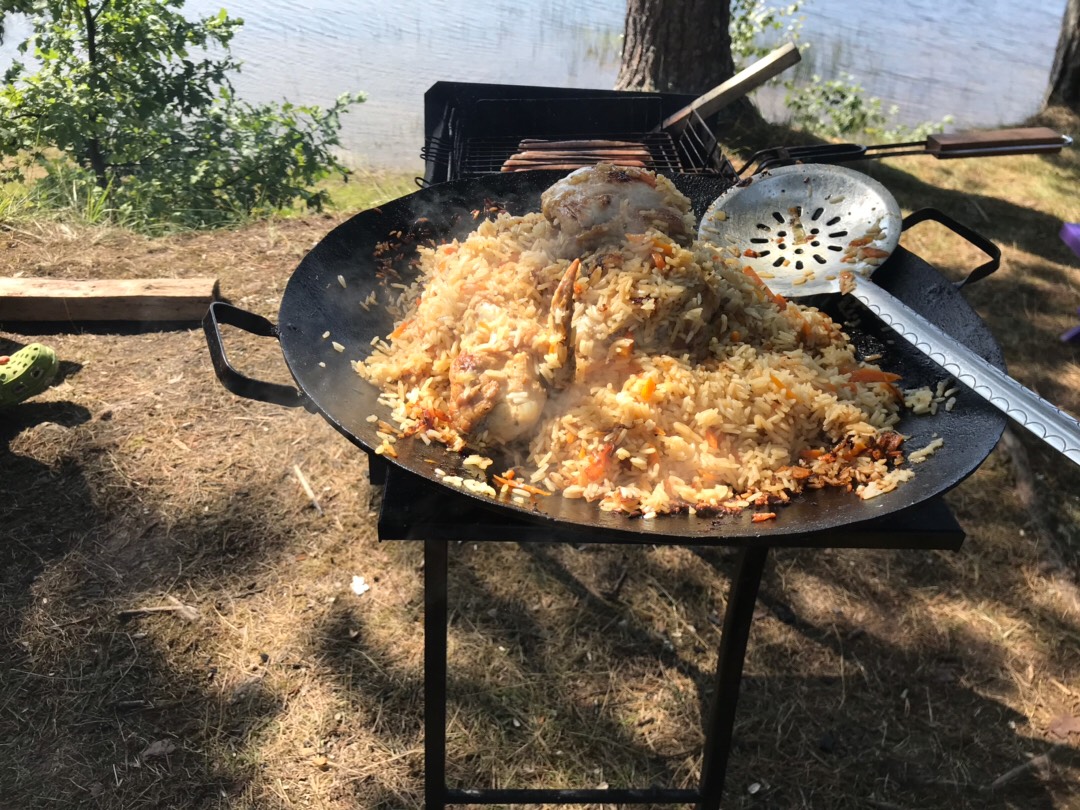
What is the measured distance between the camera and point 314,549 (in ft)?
13.4

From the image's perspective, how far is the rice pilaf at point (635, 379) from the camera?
2082mm

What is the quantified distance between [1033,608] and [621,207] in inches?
127

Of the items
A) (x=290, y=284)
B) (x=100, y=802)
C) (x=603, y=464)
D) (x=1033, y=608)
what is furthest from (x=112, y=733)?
(x=1033, y=608)

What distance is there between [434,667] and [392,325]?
120 centimetres

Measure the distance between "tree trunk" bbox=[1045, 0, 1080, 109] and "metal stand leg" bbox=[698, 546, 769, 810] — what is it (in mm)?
10380

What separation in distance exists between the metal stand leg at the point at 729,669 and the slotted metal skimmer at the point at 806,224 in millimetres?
1055

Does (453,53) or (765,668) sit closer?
(765,668)

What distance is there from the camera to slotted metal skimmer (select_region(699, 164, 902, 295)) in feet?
9.20

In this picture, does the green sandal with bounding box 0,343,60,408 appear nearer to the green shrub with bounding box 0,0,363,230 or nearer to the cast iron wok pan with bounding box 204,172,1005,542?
the green shrub with bounding box 0,0,363,230

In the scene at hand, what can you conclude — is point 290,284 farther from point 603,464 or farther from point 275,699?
point 275,699

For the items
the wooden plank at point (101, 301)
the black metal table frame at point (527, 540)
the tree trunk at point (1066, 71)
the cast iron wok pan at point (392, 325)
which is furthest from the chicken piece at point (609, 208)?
the tree trunk at point (1066, 71)

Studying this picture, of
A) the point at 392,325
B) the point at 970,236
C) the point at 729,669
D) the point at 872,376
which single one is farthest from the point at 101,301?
the point at 970,236

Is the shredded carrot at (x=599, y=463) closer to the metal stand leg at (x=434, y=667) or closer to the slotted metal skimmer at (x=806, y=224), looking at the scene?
the metal stand leg at (x=434, y=667)

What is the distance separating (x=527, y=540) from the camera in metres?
1.93
